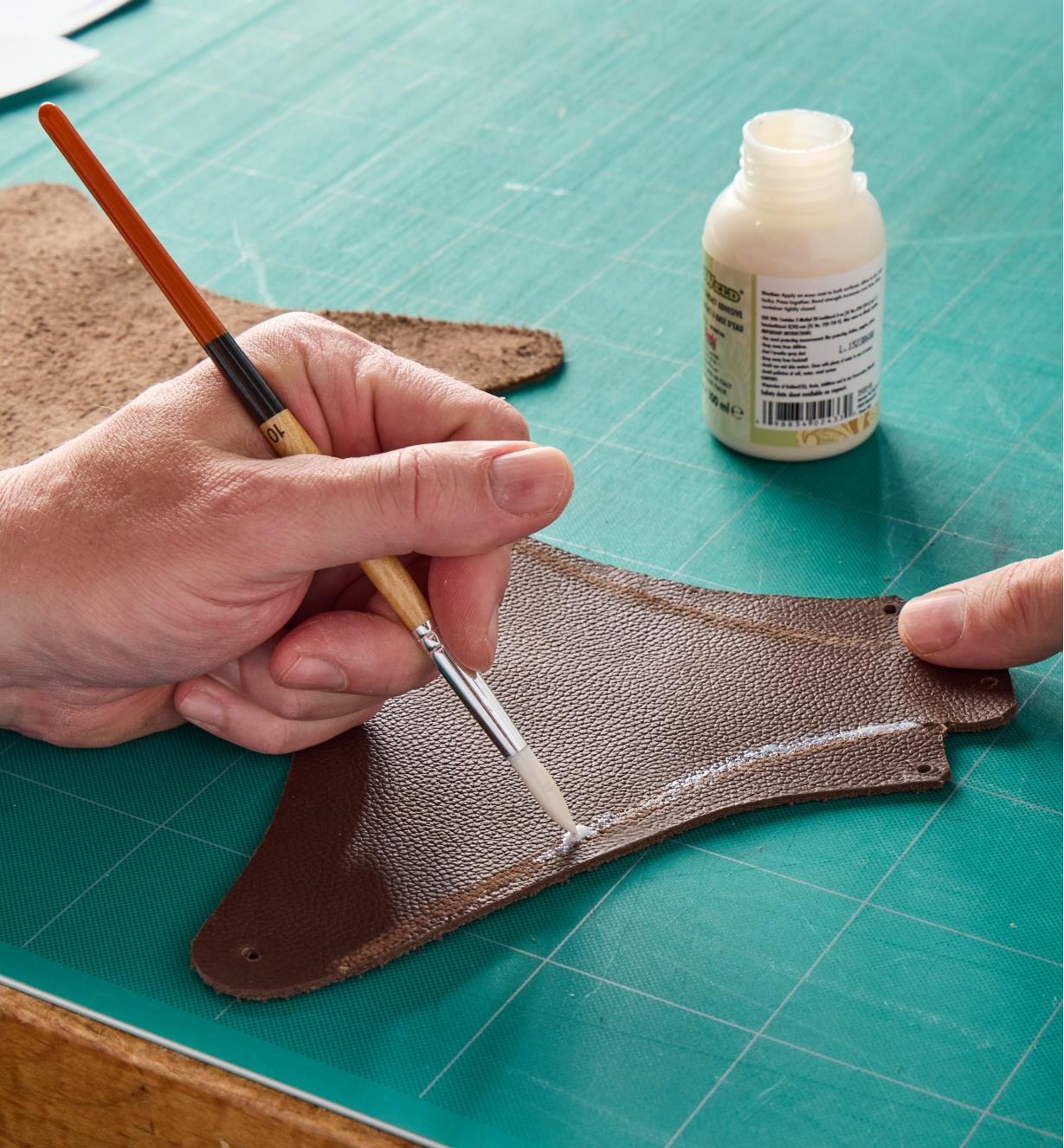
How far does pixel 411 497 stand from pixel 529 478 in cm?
7

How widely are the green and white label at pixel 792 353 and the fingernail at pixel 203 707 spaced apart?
513 millimetres

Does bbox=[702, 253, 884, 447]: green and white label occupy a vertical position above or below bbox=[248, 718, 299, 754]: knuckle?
below

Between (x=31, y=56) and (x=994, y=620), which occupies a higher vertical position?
(x=31, y=56)

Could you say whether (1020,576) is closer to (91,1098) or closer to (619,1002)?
(619,1002)

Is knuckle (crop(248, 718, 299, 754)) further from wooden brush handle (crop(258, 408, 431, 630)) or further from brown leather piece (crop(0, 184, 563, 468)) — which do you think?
brown leather piece (crop(0, 184, 563, 468))

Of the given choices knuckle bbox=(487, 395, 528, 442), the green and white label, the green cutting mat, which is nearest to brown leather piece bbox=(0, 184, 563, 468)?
the green cutting mat

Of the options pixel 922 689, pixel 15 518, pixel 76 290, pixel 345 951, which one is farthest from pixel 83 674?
pixel 76 290

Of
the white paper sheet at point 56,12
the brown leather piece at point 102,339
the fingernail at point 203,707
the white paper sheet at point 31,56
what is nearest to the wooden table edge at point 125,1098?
the fingernail at point 203,707

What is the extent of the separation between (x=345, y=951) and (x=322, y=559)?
0.76 feet

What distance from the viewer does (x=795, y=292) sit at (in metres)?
1.15

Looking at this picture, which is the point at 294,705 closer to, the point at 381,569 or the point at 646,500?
the point at 381,569

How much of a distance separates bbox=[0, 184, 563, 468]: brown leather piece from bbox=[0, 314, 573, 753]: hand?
14.4 inches

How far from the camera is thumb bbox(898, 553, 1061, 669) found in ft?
3.27

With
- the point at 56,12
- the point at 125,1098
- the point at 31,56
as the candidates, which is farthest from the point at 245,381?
the point at 56,12
